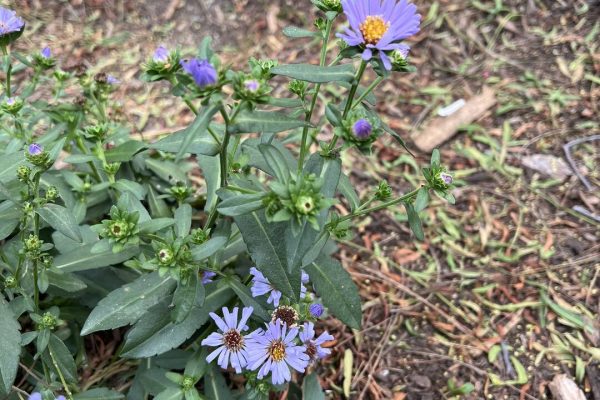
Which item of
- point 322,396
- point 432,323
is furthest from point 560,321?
point 322,396

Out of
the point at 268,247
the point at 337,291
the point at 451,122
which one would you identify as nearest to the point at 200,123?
the point at 268,247

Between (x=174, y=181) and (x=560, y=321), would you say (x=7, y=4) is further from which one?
(x=560, y=321)

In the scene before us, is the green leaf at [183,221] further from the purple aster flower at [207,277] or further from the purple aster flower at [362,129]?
the purple aster flower at [362,129]

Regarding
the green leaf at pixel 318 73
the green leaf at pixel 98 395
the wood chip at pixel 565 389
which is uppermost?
the green leaf at pixel 318 73

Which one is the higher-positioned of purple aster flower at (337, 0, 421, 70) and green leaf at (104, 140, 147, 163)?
purple aster flower at (337, 0, 421, 70)

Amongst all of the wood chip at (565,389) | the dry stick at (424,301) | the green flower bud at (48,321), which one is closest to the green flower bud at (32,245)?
the green flower bud at (48,321)

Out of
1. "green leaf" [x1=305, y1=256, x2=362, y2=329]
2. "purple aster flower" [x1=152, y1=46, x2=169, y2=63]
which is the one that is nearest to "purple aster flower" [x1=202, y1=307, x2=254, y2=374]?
"green leaf" [x1=305, y1=256, x2=362, y2=329]

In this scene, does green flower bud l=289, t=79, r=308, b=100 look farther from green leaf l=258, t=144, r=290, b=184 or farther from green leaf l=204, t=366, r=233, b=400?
green leaf l=204, t=366, r=233, b=400
